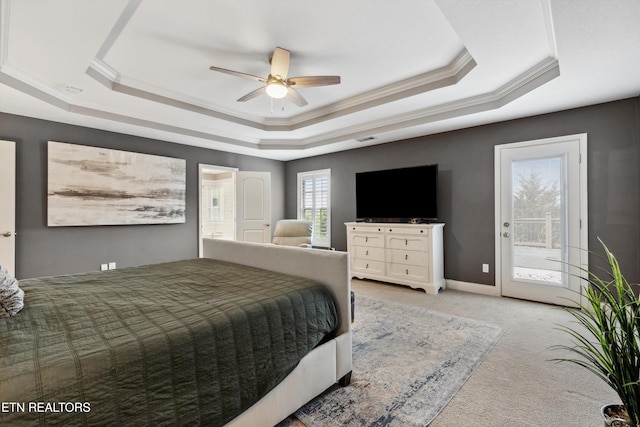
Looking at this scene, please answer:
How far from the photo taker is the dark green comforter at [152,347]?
883mm

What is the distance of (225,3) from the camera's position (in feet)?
6.87

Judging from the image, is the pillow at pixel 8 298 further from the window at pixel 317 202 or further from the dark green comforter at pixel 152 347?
the window at pixel 317 202

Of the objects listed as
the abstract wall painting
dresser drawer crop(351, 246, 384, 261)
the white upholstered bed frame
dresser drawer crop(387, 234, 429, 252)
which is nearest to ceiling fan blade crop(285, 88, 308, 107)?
the white upholstered bed frame

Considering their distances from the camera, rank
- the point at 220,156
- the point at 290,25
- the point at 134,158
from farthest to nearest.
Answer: the point at 220,156
the point at 134,158
the point at 290,25

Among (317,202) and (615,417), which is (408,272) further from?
(615,417)

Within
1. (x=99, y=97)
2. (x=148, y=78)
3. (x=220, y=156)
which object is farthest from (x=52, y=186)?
(x=220, y=156)

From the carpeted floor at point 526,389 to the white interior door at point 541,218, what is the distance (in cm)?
67

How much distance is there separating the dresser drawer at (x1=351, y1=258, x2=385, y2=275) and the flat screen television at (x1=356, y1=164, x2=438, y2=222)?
0.73 metres

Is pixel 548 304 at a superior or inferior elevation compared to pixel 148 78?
inferior

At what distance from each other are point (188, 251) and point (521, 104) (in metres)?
5.30

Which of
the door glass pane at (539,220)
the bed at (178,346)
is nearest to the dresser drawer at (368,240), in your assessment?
the door glass pane at (539,220)

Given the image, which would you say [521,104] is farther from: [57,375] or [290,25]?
[57,375]

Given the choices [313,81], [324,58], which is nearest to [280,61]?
[313,81]

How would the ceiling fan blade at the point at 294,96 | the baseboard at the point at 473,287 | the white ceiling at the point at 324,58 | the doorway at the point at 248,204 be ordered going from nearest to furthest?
the white ceiling at the point at 324,58 → the ceiling fan blade at the point at 294,96 → the baseboard at the point at 473,287 → the doorway at the point at 248,204
